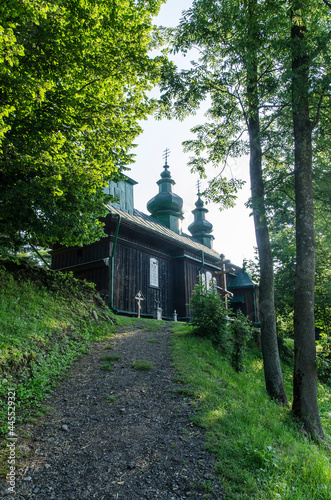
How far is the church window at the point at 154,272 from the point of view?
1605cm

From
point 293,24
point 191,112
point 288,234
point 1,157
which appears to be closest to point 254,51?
point 293,24

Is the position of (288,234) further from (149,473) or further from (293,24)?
(149,473)

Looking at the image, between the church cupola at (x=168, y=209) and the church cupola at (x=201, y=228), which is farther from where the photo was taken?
the church cupola at (x=201, y=228)

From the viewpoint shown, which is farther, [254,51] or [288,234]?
[288,234]

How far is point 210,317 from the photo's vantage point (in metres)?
9.97

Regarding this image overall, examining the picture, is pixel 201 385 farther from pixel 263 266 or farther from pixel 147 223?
pixel 147 223

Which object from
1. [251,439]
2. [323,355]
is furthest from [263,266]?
[251,439]

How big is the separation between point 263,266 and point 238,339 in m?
2.29

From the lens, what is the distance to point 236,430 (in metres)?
4.91

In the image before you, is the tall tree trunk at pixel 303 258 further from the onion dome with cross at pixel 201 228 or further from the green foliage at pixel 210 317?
the onion dome with cross at pixel 201 228

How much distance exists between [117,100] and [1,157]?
3195 millimetres

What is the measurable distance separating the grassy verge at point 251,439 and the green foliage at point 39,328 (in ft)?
7.36

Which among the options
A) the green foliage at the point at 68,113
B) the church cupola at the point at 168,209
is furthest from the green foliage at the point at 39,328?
the church cupola at the point at 168,209

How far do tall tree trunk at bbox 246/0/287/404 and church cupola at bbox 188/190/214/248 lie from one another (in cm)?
1918
